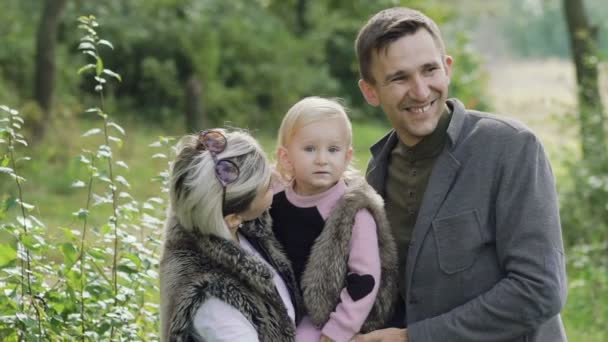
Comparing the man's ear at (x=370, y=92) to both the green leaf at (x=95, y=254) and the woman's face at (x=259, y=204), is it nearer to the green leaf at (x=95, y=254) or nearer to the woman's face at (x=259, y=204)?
the woman's face at (x=259, y=204)

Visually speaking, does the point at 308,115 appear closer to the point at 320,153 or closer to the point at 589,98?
the point at 320,153

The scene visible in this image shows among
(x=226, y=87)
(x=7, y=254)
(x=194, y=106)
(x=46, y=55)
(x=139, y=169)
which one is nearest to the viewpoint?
(x=7, y=254)

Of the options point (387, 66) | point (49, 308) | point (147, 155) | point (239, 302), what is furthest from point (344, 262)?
point (147, 155)

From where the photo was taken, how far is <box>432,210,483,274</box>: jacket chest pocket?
2.90 meters

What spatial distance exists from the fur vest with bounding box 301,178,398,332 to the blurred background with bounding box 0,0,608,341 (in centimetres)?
386

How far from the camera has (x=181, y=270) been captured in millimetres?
2871

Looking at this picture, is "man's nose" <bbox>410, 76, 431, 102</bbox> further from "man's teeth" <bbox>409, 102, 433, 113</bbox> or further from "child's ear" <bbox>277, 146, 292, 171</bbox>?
"child's ear" <bbox>277, 146, 292, 171</bbox>

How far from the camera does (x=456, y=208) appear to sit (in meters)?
2.95

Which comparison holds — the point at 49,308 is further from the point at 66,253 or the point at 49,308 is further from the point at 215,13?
the point at 215,13

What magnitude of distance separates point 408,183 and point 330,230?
361 millimetres

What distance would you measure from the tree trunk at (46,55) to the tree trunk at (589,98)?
7.15 m

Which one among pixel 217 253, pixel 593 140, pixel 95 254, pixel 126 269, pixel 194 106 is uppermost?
pixel 217 253

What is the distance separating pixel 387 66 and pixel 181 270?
980mm

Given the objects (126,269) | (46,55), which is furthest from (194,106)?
(126,269)
